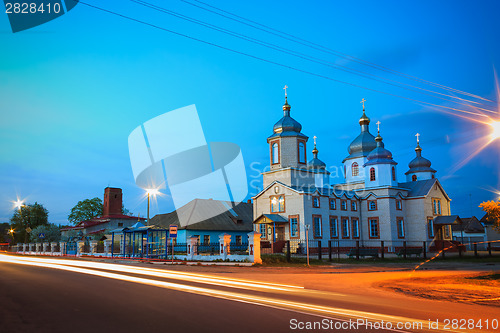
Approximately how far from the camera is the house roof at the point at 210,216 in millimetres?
46062

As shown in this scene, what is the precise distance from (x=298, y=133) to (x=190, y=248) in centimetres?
1929

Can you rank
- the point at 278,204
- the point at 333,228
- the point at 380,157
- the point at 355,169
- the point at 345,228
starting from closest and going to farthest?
the point at 278,204, the point at 333,228, the point at 345,228, the point at 380,157, the point at 355,169

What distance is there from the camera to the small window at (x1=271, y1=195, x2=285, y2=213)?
40.6 m

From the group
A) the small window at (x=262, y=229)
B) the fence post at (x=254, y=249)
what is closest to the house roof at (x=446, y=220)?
the small window at (x=262, y=229)

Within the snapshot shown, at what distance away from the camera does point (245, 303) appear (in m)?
9.26

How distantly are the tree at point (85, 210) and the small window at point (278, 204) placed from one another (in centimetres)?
5323

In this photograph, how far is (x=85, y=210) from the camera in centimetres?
8388

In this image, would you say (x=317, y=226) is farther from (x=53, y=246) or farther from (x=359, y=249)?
(x=53, y=246)

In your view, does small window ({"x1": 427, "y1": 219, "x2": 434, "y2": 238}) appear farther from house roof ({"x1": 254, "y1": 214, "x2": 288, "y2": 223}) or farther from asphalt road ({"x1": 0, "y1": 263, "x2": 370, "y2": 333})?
asphalt road ({"x1": 0, "y1": 263, "x2": 370, "y2": 333})

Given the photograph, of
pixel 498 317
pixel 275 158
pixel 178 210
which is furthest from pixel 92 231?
pixel 498 317

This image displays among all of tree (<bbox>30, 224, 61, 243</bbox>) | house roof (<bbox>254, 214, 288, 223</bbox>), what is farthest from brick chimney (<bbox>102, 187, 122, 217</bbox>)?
house roof (<bbox>254, 214, 288, 223</bbox>)

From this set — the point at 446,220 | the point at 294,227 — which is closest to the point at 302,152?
the point at 294,227

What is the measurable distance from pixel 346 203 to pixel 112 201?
4232 centimetres

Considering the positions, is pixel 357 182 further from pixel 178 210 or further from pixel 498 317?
pixel 498 317
